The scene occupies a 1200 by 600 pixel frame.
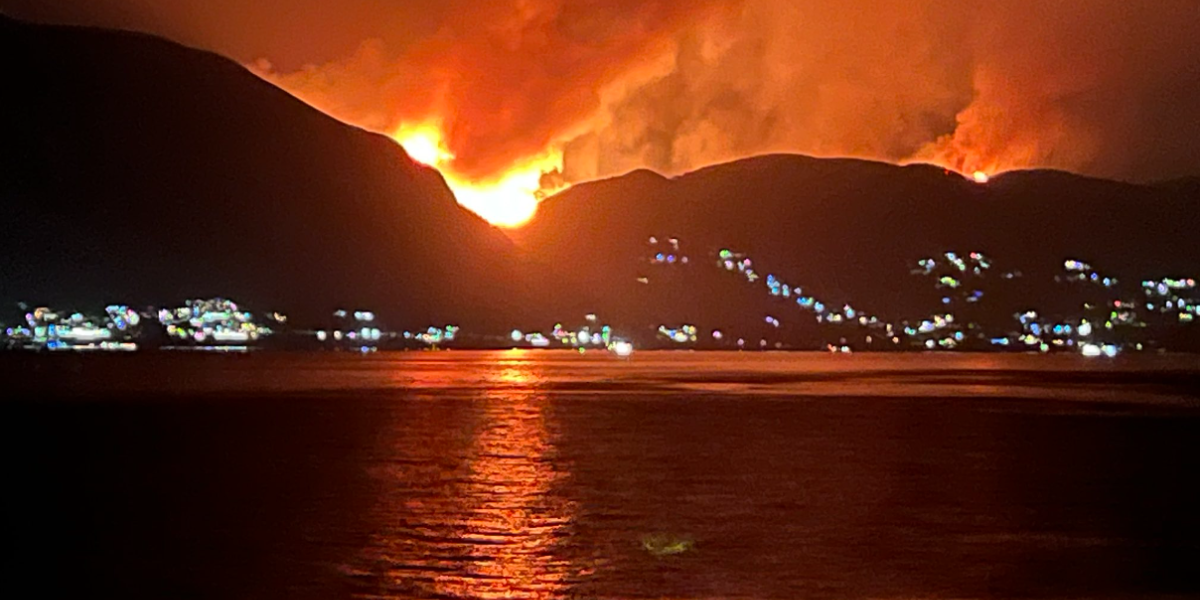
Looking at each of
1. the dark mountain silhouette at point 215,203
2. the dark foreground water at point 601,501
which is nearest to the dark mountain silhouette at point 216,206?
the dark mountain silhouette at point 215,203

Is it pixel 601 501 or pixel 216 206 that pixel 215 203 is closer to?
pixel 216 206

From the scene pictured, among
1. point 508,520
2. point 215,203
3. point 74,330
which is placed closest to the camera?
point 508,520

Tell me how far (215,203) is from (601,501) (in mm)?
161190

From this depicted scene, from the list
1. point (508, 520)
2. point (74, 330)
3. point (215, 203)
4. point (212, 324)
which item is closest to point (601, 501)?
point (508, 520)

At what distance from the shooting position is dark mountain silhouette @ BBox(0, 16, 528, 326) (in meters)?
159

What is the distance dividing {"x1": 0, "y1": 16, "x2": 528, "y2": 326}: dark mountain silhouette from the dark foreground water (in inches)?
4290

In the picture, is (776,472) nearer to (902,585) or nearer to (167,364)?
(902,585)

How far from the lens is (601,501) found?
24406 mm

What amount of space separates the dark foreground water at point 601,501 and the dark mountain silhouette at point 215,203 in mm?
108965

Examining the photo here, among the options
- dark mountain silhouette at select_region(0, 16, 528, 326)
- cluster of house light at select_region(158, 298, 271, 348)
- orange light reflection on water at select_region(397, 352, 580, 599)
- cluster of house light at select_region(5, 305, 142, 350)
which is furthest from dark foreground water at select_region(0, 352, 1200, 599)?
cluster of house light at select_region(158, 298, 271, 348)

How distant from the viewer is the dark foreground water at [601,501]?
655 inches

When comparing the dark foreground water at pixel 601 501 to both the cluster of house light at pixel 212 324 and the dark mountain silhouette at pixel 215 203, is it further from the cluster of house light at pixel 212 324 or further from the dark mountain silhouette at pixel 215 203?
the cluster of house light at pixel 212 324

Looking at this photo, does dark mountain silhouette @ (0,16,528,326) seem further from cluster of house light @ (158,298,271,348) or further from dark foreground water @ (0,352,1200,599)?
dark foreground water @ (0,352,1200,599)

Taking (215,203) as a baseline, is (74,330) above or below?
below
